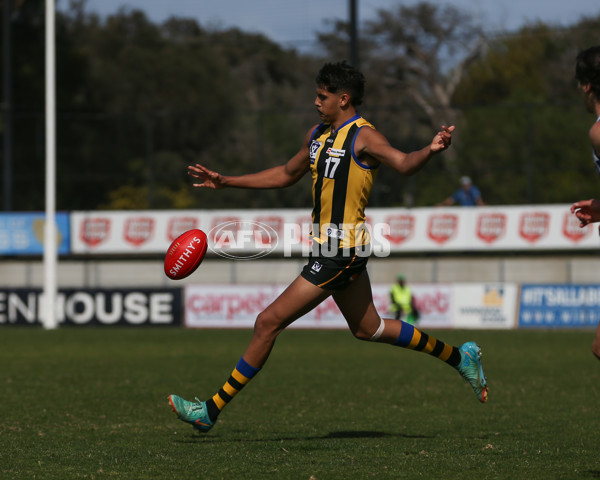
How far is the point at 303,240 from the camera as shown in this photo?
24859 millimetres

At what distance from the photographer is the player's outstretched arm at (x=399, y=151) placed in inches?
245

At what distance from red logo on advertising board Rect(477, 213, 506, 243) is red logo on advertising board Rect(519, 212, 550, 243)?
18.1 inches

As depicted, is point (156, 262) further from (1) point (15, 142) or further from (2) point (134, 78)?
(2) point (134, 78)

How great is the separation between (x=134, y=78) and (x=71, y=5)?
4273 millimetres

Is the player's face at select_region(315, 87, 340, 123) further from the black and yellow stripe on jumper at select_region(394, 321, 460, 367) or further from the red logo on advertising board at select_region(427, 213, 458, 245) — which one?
the red logo on advertising board at select_region(427, 213, 458, 245)

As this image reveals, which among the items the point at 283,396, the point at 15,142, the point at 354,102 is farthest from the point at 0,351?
the point at 15,142

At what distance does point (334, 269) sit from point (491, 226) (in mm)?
18675

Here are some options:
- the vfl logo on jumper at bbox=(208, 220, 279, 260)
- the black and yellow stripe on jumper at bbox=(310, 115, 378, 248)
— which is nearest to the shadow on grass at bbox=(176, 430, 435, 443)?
the black and yellow stripe on jumper at bbox=(310, 115, 378, 248)

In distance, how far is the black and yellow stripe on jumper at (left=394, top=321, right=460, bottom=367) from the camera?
731 centimetres

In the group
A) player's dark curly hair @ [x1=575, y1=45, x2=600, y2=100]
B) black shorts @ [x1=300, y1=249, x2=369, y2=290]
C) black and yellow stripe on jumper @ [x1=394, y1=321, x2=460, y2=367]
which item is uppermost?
player's dark curly hair @ [x1=575, y1=45, x2=600, y2=100]

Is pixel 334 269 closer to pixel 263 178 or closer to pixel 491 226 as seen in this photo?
pixel 263 178

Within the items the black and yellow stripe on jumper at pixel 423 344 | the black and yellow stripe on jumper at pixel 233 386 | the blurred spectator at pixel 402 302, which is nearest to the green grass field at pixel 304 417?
the black and yellow stripe on jumper at pixel 233 386

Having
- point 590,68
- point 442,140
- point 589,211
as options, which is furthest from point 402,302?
point 590,68

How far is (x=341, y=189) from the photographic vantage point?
273 inches
